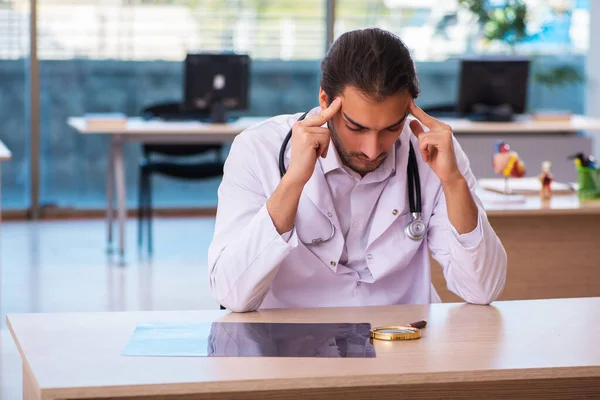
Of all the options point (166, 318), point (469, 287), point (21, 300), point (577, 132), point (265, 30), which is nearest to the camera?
point (166, 318)

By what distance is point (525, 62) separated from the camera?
6.35 m

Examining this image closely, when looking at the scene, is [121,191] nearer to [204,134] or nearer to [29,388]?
[204,134]

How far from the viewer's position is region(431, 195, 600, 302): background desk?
382cm

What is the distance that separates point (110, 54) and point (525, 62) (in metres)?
3.19

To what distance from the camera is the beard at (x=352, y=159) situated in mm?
2102

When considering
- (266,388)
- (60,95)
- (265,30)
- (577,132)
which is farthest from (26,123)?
(266,388)

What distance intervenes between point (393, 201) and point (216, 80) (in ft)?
13.8

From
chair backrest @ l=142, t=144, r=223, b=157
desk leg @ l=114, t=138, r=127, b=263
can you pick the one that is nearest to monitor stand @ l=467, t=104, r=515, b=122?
chair backrest @ l=142, t=144, r=223, b=157

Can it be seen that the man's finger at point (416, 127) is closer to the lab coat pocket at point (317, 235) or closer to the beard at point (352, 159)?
the beard at point (352, 159)

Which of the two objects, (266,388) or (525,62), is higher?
(525,62)

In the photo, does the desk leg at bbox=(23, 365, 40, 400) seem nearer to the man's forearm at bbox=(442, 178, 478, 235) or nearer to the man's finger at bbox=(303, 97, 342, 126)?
the man's finger at bbox=(303, 97, 342, 126)

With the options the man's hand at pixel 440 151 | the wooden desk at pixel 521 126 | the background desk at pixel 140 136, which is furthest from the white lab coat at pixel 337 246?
the wooden desk at pixel 521 126

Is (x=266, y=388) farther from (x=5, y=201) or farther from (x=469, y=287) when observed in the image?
(x=5, y=201)

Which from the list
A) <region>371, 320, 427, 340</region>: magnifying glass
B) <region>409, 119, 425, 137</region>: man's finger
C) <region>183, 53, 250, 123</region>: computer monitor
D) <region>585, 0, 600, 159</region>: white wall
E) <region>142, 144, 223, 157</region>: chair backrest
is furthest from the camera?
<region>585, 0, 600, 159</region>: white wall
